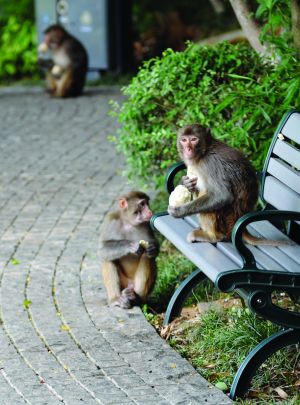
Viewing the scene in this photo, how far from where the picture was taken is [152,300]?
7.09 meters

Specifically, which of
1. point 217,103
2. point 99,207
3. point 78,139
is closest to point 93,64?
point 78,139

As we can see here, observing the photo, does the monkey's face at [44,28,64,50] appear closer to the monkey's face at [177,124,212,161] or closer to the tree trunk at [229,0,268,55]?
the tree trunk at [229,0,268,55]

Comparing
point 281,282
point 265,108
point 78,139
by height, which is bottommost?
point 78,139

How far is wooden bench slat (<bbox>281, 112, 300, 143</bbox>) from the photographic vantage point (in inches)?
247

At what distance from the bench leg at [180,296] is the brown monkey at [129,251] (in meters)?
0.30

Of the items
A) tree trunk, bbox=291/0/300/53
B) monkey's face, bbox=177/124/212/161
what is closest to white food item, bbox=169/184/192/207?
monkey's face, bbox=177/124/212/161

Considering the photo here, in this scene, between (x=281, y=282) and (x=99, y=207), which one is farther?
(x=99, y=207)

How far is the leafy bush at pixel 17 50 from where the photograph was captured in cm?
1756

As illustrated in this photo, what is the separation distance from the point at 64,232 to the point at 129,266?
75.8 inches

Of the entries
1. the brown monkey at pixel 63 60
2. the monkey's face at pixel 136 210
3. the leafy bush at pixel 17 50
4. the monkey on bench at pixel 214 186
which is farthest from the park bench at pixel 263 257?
the leafy bush at pixel 17 50

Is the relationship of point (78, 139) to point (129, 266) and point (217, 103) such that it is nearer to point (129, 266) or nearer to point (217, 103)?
point (217, 103)

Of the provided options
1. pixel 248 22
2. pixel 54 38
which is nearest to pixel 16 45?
pixel 54 38

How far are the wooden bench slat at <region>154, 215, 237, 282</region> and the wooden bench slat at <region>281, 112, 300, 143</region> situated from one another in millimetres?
867

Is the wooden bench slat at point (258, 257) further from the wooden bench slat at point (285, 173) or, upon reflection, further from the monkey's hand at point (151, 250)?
the monkey's hand at point (151, 250)
